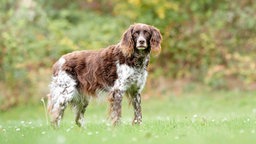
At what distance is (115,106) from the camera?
1172cm

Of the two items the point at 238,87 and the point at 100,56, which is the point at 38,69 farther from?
the point at 100,56

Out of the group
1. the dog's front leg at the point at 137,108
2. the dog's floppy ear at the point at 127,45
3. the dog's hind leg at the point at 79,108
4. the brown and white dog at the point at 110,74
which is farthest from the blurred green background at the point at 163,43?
the dog's floppy ear at the point at 127,45

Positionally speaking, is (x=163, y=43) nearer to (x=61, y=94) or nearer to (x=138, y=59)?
(x=61, y=94)

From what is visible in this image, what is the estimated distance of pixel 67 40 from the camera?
24.1 meters

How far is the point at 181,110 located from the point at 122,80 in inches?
371

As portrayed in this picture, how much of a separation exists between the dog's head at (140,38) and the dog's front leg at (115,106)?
759mm

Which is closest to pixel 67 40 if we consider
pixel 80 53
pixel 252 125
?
pixel 80 53

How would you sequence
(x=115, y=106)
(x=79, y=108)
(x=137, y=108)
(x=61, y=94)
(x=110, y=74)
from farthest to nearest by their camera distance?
(x=79, y=108) → (x=61, y=94) → (x=137, y=108) → (x=110, y=74) → (x=115, y=106)

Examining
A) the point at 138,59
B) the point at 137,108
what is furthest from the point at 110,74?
the point at 137,108

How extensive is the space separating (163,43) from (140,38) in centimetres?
1297

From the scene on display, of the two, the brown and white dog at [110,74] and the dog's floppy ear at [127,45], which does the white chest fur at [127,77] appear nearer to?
the brown and white dog at [110,74]

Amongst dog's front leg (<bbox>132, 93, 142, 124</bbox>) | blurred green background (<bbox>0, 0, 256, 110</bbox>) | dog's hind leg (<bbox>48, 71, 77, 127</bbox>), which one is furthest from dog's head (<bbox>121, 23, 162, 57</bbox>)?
blurred green background (<bbox>0, 0, 256, 110</bbox>)

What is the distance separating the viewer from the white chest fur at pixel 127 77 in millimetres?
11758

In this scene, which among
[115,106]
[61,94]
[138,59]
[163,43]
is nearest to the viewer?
[115,106]
